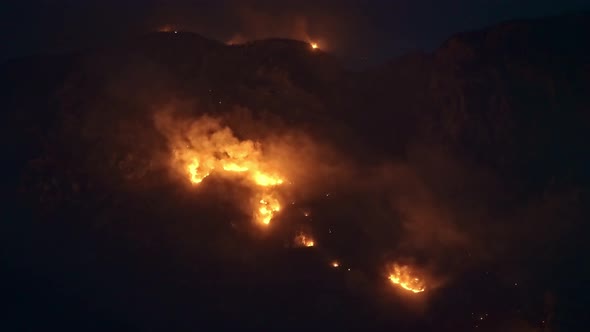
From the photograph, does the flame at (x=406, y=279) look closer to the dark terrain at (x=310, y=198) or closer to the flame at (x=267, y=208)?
the dark terrain at (x=310, y=198)

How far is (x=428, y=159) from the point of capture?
2422cm

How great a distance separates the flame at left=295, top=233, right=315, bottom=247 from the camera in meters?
20.2

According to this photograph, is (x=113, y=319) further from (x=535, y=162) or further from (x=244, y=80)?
(x=535, y=162)

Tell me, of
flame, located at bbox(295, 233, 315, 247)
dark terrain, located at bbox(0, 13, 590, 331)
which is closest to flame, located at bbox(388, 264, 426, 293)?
dark terrain, located at bbox(0, 13, 590, 331)

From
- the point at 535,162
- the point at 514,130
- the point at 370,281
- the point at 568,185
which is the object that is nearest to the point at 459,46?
the point at 514,130

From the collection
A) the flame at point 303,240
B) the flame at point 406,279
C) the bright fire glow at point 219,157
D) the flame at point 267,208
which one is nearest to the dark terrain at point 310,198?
the flame at point 303,240

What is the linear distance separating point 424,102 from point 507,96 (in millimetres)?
4562

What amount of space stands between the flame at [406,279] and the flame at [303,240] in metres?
3.52

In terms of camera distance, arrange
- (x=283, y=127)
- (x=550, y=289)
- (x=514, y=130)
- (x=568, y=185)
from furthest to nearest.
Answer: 1. (x=283, y=127)
2. (x=514, y=130)
3. (x=568, y=185)
4. (x=550, y=289)

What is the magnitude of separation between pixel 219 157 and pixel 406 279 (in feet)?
32.8

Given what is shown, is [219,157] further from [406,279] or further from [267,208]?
[406,279]

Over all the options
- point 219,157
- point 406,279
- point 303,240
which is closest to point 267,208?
point 303,240

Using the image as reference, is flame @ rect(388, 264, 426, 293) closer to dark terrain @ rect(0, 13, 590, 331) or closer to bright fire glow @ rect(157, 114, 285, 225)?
dark terrain @ rect(0, 13, 590, 331)

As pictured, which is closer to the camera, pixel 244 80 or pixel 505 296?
pixel 505 296
